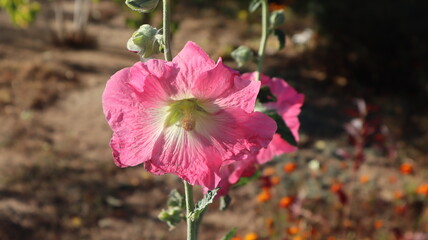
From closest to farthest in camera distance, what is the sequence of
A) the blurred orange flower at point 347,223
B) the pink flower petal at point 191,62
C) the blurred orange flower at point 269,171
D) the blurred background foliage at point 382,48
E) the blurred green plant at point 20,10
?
1. the pink flower petal at point 191,62
2. the blurred orange flower at point 347,223
3. the blurred orange flower at point 269,171
4. the blurred green plant at point 20,10
5. the blurred background foliage at point 382,48

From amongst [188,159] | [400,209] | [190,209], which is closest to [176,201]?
[190,209]

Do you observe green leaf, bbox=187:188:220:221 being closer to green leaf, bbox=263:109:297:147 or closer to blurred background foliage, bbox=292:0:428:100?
green leaf, bbox=263:109:297:147

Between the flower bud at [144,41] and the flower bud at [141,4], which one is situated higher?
the flower bud at [141,4]

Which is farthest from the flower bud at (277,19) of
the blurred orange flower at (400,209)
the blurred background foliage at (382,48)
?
the blurred background foliage at (382,48)

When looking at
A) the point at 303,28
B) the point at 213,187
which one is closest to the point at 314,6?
the point at 303,28

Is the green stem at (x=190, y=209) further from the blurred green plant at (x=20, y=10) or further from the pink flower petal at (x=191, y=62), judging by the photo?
the blurred green plant at (x=20, y=10)

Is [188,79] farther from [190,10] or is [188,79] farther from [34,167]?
[190,10]
